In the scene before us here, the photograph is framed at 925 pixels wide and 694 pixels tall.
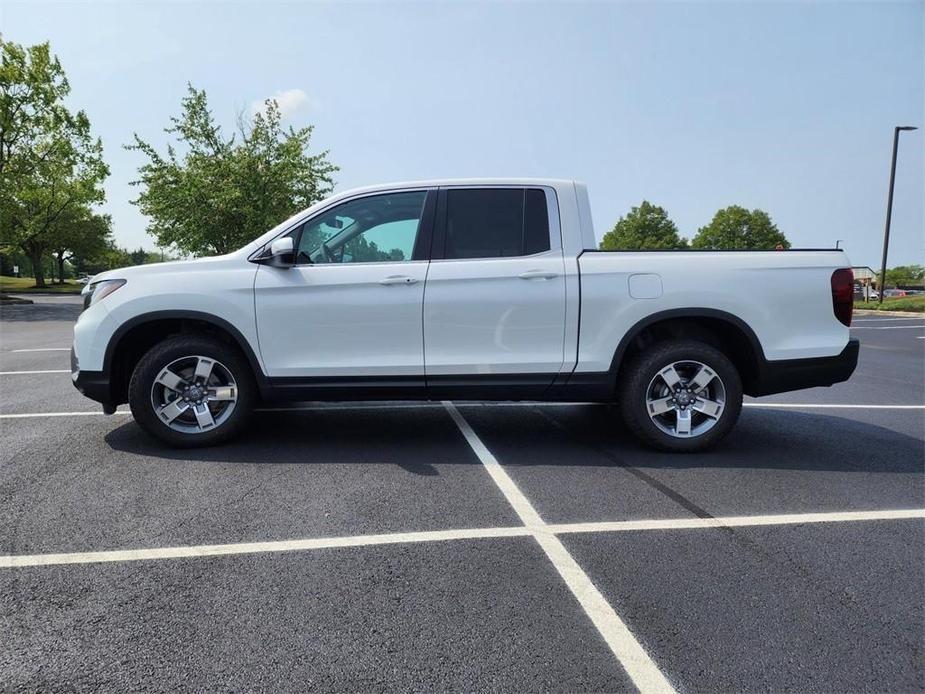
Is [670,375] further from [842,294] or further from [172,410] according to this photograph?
[172,410]

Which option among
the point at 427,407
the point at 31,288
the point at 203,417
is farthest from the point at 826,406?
the point at 31,288

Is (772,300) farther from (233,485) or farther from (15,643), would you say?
(15,643)

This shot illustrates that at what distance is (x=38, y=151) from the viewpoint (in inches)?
1129

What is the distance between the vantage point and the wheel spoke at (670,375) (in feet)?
14.5

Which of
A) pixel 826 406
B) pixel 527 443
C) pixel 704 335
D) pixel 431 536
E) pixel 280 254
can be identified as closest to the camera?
pixel 431 536

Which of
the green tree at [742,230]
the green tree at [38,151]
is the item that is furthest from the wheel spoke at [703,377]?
the green tree at [742,230]

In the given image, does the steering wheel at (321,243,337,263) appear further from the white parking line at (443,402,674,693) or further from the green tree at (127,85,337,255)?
the green tree at (127,85,337,255)

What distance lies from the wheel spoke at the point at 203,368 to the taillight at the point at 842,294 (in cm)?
461

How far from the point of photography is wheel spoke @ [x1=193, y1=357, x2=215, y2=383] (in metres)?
4.44

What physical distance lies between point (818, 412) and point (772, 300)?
246 cm

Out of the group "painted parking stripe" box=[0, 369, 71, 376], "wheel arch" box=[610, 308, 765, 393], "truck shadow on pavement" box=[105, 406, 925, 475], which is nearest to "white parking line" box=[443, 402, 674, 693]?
"truck shadow on pavement" box=[105, 406, 925, 475]

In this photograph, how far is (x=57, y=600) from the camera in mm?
2439

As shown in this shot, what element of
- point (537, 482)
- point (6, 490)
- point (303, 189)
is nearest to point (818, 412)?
point (537, 482)

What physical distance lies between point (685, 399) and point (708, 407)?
0.18m
